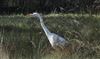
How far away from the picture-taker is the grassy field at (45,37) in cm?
736

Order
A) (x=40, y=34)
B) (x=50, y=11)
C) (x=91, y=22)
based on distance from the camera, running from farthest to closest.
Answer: (x=50, y=11) < (x=91, y=22) < (x=40, y=34)

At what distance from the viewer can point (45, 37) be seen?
985 centimetres

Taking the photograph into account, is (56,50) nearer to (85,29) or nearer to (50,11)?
(85,29)

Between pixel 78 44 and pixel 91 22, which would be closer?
pixel 78 44

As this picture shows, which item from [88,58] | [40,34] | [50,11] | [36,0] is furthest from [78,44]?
[36,0]

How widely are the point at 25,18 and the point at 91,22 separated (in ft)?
7.43

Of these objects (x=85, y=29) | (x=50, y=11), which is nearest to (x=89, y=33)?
(x=85, y=29)

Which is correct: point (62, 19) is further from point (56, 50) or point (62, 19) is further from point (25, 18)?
point (56, 50)

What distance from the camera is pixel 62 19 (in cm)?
1317

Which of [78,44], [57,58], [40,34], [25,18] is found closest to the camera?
[57,58]

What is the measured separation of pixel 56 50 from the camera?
7.37m

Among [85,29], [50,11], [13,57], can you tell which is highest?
[13,57]

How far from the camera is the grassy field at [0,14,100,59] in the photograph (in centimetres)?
736

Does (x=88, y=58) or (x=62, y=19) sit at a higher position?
(x=88, y=58)
